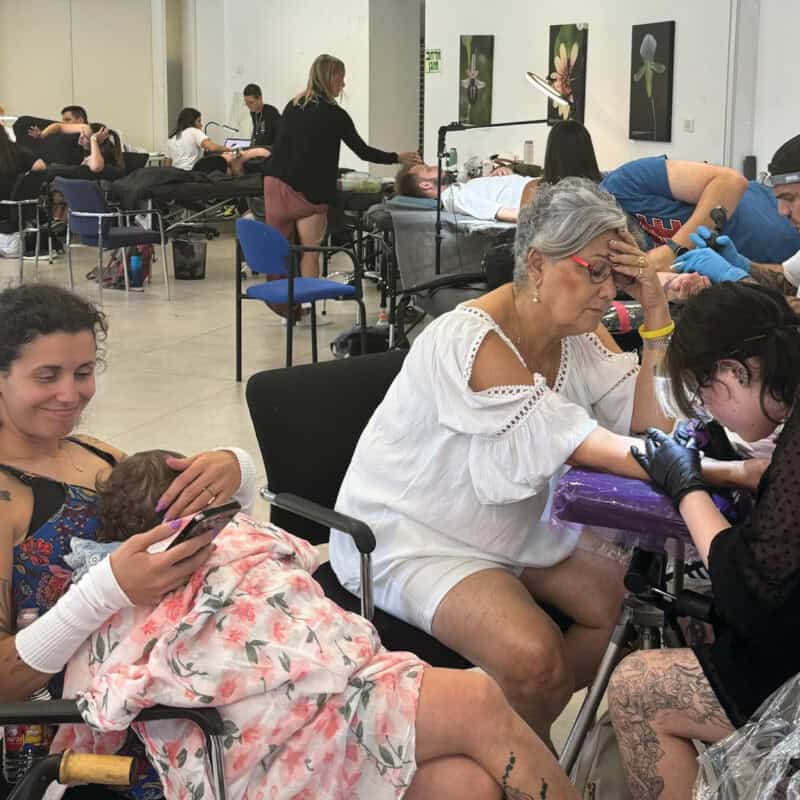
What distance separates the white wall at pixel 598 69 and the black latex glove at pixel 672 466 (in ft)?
18.2

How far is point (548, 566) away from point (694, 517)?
645mm

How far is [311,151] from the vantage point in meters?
7.13

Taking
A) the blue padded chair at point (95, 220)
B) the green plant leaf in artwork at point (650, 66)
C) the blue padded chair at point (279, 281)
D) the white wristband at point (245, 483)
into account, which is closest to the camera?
the white wristband at point (245, 483)

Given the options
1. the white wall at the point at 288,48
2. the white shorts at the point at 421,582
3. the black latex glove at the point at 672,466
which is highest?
the white wall at the point at 288,48

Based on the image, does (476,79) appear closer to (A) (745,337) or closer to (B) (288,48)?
(B) (288,48)

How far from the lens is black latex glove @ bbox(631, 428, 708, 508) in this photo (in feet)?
5.73

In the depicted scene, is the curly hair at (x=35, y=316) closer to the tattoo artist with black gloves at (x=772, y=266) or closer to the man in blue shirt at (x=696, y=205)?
the tattoo artist with black gloves at (x=772, y=266)

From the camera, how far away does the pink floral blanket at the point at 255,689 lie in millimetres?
1575

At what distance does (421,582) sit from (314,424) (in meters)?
0.46

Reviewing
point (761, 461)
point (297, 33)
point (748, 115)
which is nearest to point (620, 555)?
point (761, 461)

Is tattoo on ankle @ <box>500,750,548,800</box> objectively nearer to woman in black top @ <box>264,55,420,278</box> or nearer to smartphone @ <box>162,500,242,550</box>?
smartphone @ <box>162,500,242,550</box>

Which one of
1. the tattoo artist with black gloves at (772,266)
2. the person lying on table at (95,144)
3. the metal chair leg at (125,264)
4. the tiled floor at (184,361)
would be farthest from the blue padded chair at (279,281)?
the person lying on table at (95,144)

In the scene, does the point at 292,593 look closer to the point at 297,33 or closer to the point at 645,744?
the point at 645,744

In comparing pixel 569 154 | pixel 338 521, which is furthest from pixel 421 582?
pixel 569 154
